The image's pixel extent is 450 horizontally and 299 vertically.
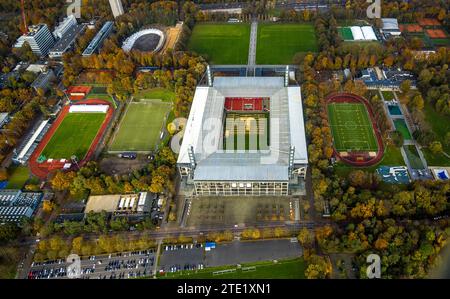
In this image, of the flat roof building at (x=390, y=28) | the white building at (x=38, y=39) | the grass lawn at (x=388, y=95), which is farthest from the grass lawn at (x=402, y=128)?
the white building at (x=38, y=39)

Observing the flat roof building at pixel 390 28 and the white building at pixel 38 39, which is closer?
the white building at pixel 38 39

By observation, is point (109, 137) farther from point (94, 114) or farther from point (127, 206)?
point (127, 206)

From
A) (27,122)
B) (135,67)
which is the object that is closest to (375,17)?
(135,67)

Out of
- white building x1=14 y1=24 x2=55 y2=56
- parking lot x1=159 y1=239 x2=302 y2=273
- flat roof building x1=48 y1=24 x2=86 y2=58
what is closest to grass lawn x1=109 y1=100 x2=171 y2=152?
parking lot x1=159 y1=239 x2=302 y2=273

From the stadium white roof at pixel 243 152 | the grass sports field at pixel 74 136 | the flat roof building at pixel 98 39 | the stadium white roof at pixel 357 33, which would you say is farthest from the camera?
the stadium white roof at pixel 357 33

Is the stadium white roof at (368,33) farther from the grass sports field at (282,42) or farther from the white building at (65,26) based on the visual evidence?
the white building at (65,26)
